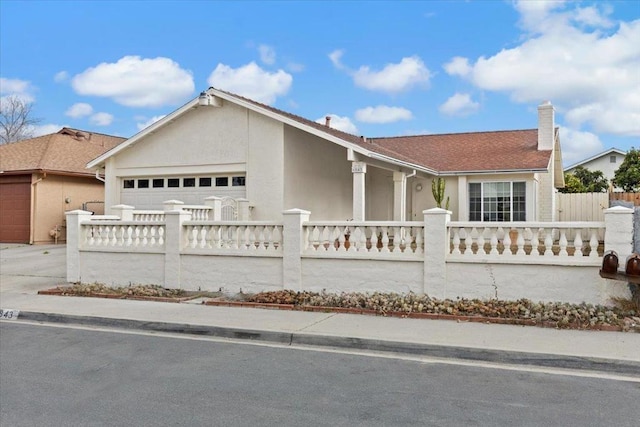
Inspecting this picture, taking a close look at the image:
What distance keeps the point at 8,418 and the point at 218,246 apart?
6872 millimetres

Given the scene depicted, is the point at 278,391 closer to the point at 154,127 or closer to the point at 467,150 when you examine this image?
the point at 154,127

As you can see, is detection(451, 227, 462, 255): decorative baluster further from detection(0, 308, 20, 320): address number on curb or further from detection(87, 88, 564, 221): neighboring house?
detection(0, 308, 20, 320): address number on curb

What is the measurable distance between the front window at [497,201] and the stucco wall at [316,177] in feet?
15.1

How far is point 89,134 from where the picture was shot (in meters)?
28.6

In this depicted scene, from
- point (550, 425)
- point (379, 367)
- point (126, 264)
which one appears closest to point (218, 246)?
point (126, 264)

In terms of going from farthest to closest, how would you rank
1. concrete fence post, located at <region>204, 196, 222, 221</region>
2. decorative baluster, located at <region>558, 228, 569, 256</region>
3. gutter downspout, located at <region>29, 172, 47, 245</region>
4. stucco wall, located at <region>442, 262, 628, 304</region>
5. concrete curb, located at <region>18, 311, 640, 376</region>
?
gutter downspout, located at <region>29, 172, 47, 245</region>
concrete fence post, located at <region>204, 196, 222, 221</region>
decorative baluster, located at <region>558, 228, 569, 256</region>
stucco wall, located at <region>442, 262, 628, 304</region>
concrete curb, located at <region>18, 311, 640, 376</region>

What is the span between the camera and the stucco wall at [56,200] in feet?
71.2

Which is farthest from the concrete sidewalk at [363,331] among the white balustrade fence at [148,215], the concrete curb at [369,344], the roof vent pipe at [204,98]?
the roof vent pipe at [204,98]

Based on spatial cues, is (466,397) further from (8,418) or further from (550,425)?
(8,418)

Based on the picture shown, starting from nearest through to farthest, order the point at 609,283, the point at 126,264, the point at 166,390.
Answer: the point at 166,390 < the point at 609,283 < the point at 126,264

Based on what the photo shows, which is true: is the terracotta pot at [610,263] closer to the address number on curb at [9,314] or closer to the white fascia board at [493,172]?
the address number on curb at [9,314]

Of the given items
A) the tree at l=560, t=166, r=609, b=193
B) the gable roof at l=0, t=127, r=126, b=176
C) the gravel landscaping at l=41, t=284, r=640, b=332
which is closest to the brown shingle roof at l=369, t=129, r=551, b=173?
the gravel landscaping at l=41, t=284, r=640, b=332

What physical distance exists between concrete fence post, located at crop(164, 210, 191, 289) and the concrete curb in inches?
108

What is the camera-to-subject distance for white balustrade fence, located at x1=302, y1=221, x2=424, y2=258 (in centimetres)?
1040
